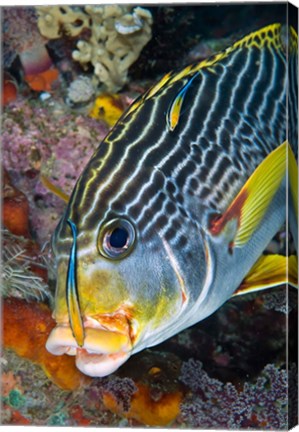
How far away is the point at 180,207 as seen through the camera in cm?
298

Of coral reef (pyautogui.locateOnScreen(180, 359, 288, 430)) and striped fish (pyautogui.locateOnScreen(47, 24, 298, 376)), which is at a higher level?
striped fish (pyautogui.locateOnScreen(47, 24, 298, 376))

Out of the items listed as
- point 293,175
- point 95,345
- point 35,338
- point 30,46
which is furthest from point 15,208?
point 293,175

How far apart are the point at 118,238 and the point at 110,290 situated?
0.20 m

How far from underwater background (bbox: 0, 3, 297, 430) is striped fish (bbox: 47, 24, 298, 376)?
21cm

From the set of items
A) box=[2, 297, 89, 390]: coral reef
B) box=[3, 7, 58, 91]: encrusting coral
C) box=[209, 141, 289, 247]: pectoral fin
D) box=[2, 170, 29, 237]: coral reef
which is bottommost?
box=[2, 297, 89, 390]: coral reef

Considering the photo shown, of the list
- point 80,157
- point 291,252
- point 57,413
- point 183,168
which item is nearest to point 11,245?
point 80,157

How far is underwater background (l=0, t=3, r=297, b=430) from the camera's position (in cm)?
349

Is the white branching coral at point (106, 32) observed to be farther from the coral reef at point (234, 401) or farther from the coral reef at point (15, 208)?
the coral reef at point (234, 401)

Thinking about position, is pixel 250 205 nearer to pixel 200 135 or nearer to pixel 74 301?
pixel 200 135

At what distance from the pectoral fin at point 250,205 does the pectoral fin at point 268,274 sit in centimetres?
27

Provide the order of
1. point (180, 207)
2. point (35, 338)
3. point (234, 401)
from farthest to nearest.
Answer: point (35, 338) → point (234, 401) → point (180, 207)

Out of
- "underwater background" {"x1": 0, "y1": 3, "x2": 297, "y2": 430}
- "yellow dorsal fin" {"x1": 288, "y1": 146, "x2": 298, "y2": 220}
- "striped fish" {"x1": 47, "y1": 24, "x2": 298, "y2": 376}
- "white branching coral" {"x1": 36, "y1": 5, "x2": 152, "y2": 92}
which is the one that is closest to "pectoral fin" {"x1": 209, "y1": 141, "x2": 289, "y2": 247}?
"striped fish" {"x1": 47, "y1": 24, "x2": 298, "y2": 376}

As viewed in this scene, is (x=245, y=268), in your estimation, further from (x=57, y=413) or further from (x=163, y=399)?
(x=57, y=413)

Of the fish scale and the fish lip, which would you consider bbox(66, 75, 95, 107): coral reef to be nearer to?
the fish scale
